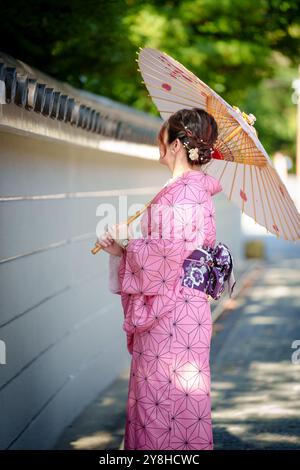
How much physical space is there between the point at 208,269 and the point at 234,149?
0.67m

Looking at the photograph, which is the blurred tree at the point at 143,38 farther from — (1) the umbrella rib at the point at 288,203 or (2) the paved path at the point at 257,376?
(2) the paved path at the point at 257,376

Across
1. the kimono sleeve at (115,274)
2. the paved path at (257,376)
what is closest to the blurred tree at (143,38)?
the kimono sleeve at (115,274)

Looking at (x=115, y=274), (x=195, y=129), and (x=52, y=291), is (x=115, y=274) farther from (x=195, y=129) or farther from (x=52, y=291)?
(x=52, y=291)

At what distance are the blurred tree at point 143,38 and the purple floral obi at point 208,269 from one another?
246cm

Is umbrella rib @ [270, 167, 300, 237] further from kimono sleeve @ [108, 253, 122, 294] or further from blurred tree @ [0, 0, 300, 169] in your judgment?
blurred tree @ [0, 0, 300, 169]

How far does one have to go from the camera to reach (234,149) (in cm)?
468

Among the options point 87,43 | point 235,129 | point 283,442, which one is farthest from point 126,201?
point 235,129

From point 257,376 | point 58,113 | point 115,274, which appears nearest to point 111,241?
point 115,274

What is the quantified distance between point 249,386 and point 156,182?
4302 mm

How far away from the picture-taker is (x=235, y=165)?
4.91 metres

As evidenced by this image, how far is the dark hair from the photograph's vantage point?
4305 millimetres

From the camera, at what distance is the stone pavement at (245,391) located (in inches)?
229

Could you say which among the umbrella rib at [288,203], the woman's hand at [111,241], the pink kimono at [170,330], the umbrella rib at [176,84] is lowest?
the pink kimono at [170,330]

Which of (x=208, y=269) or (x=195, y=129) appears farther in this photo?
(x=208, y=269)
